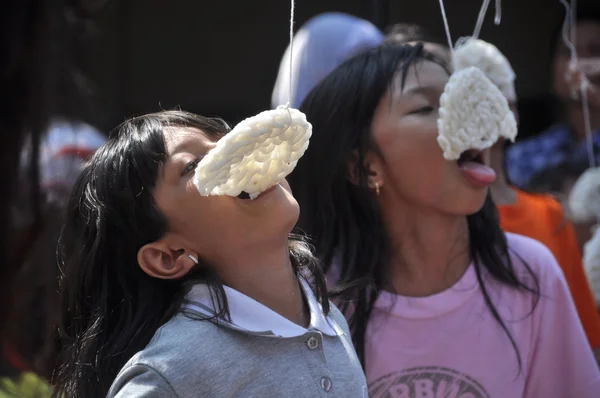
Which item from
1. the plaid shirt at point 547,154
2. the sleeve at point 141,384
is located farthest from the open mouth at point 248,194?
the plaid shirt at point 547,154

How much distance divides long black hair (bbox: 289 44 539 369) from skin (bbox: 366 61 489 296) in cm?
3

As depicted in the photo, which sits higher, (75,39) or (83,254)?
(75,39)

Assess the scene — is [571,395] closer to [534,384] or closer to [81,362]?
[534,384]

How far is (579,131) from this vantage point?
3029 mm

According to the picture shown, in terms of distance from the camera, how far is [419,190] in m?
1.85

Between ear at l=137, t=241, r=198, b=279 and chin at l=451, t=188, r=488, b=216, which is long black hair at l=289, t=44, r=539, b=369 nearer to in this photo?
chin at l=451, t=188, r=488, b=216

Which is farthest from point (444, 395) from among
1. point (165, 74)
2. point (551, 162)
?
point (165, 74)

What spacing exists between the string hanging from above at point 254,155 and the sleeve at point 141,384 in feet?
0.86

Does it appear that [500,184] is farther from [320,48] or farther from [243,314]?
[243,314]

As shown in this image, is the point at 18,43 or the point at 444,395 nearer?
the point at 18,43

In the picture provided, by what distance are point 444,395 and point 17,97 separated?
47.0 inches

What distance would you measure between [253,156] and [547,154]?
74.6 inches

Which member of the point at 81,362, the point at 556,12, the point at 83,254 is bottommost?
the point at 556,12

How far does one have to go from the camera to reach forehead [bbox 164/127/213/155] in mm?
1470
